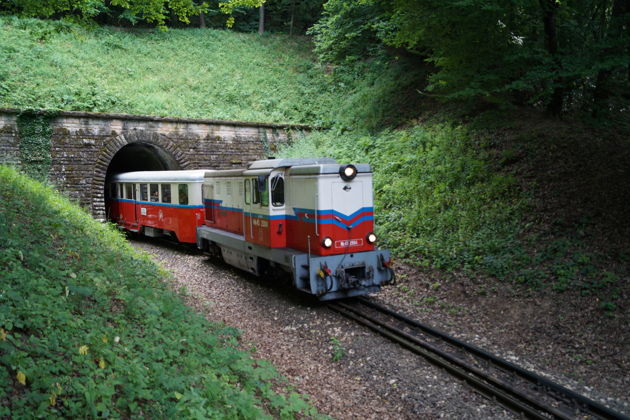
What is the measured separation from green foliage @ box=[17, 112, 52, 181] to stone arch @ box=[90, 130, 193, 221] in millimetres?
1755

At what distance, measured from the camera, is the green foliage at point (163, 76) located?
21281mm

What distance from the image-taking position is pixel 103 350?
4.48 meters

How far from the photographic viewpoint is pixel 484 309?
28.4ft

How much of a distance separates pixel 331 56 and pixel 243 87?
25.3 ft

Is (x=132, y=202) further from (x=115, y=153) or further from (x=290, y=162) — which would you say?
(x=290, y=162)

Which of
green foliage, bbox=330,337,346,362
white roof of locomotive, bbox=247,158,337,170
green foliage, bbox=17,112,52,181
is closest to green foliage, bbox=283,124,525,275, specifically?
white roof of locomotive, bbox=247,158,337,170

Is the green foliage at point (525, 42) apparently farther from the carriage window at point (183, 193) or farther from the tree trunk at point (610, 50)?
the carriage window at point (183, 193)

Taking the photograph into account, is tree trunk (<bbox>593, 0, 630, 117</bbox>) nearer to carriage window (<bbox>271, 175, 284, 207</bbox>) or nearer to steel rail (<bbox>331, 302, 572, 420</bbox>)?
steel rail (<bbox>331, 302, 572, 420</bbox>)

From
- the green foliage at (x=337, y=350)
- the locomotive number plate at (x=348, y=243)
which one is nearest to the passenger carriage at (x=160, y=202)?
the locomotive number plate at (x=348, y=243)

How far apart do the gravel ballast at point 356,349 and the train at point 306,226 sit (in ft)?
2.24

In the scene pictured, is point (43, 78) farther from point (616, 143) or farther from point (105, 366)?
point (616, 143)

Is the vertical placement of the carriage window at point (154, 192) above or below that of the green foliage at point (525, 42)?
below

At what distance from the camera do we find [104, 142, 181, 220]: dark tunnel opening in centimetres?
2078

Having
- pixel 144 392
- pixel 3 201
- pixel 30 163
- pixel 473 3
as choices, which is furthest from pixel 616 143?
pixel 30 163
